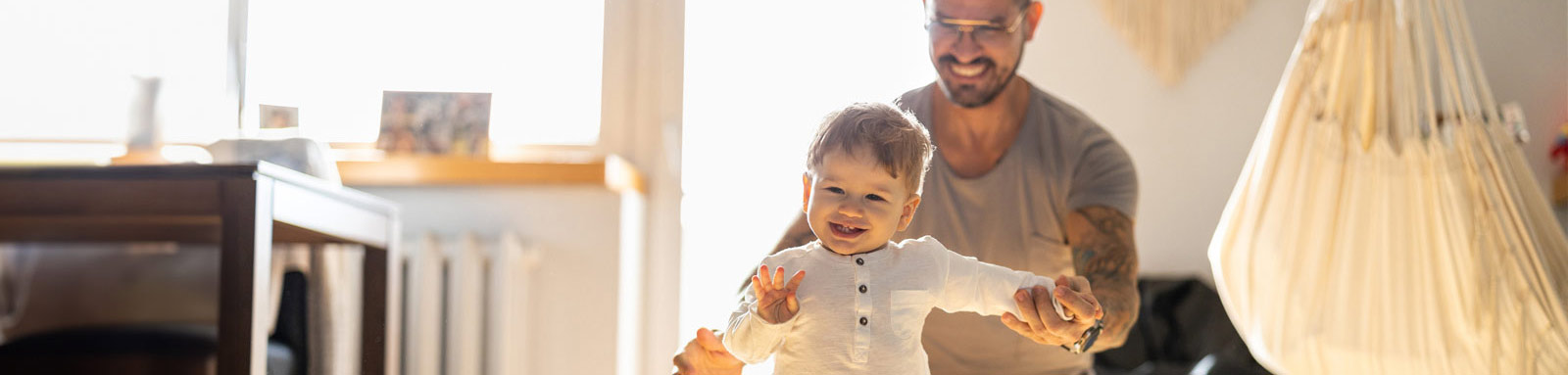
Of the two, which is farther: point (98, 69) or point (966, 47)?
point (98, 69)

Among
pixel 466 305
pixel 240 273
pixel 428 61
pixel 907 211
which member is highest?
pixel 428 61

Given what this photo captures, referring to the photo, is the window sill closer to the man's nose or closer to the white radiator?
the white radiator

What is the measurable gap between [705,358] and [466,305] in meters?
1.09

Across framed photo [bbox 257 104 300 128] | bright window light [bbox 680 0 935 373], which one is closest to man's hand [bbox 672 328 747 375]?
bright window light [bbox 680 0 935 373]

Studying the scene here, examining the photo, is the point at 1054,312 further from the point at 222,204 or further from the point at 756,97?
the point at 222,204

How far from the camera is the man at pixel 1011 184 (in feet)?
3.03

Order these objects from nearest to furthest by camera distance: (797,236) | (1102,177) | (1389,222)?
1. (797,236)
2. (1102,177)
3. (1389,222)

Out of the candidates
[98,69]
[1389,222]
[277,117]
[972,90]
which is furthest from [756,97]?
[98,69]

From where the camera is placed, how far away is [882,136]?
71cm

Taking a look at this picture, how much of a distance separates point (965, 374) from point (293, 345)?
3.02 ft

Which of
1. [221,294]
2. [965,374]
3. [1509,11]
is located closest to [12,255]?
[221,294]

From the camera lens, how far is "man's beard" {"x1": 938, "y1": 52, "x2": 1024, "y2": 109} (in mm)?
945

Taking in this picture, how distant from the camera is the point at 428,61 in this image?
5.68ft

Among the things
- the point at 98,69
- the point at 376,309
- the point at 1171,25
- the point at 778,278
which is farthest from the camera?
the point at 98,69
